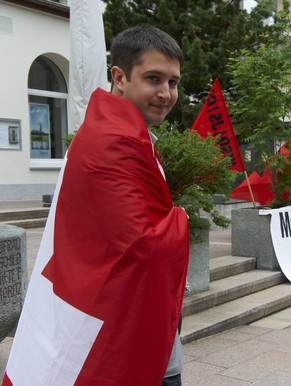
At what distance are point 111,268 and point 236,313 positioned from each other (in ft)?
15.2

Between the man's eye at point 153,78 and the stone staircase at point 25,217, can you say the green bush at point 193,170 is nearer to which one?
the man's eye at point 153,78

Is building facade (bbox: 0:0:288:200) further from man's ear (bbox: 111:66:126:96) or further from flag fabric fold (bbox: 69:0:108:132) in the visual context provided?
man's ear (bbox: 111:66:126:96)

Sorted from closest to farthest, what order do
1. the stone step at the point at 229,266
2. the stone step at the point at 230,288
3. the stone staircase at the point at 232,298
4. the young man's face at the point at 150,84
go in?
the young man's face at the point at 150,84, the stone staircase at the point at 232,298, the stone step at the point at 230,288, the stone step at the point at 229,266

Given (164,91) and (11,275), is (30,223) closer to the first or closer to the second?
(11,275)

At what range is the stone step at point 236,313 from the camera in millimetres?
5449

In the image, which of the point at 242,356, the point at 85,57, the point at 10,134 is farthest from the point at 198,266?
the point at 10,134

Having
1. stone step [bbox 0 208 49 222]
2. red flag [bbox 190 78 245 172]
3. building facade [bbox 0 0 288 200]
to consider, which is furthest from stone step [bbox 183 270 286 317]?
building facade [bbox 0 0 288 200]

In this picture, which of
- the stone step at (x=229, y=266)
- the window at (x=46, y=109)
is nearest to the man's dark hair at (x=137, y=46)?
the stone step at (x=229, y=266)

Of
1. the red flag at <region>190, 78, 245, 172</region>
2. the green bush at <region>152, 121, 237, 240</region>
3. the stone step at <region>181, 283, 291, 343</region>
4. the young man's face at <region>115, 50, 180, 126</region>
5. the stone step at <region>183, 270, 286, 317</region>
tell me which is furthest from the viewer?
the red flag at <region>190, 78, 245, 172</region>

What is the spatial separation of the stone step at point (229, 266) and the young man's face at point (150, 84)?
511 centimetres

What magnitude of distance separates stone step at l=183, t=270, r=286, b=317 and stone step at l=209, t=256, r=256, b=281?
0.06 m

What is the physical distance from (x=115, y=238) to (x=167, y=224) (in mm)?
162

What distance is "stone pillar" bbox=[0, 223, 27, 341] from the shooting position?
3.87m

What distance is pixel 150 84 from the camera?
1853 mm
